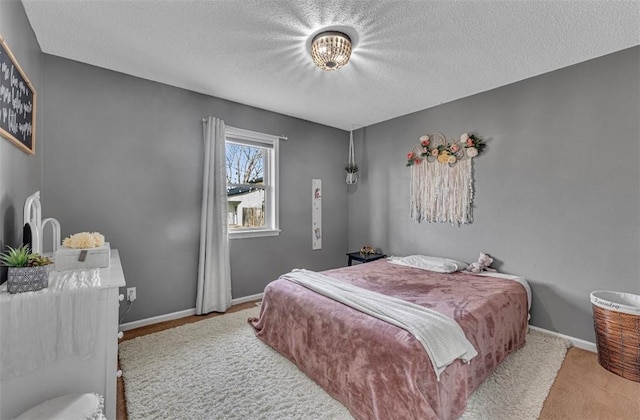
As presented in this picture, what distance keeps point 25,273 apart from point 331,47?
216cm

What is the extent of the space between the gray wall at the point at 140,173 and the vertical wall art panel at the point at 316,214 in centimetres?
72

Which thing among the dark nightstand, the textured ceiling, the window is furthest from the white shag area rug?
the textured ceiling

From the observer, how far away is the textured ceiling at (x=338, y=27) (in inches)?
72.1

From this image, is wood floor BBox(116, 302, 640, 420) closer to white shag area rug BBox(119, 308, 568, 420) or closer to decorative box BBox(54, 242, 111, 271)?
white shag area rug BBox(119, 308, 568, 420)

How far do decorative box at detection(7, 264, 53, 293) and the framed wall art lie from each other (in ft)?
2.33

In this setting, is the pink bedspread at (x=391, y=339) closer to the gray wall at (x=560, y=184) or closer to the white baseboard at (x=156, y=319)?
the gray wall at (x=560, y=184)

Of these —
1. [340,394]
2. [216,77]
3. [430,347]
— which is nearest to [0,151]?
[216,77]

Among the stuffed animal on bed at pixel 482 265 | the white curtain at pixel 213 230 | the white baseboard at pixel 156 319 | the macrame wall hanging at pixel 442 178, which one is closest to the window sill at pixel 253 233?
the white curtain at pixel 213 230

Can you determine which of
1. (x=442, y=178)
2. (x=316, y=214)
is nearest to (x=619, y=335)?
(x=442, y=178)

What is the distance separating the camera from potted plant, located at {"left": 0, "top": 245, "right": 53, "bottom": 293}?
4.24ft

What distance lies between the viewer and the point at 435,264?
3.09 meters

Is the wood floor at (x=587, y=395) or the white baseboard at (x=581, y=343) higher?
the white baseboard at (x=581, y=343)

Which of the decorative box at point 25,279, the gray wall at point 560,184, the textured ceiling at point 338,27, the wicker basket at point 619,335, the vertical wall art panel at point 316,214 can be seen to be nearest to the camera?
the decorative box at point 25,279

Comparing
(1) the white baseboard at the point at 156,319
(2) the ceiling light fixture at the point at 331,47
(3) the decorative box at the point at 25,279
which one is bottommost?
(1) the white baseboard at the point at 156,319
